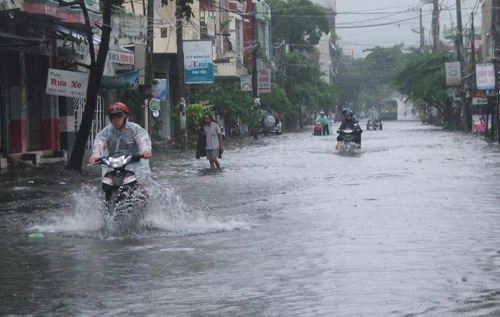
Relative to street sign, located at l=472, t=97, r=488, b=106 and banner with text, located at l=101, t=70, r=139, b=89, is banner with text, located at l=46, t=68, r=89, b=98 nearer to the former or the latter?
banner with text, located at l=101, t=70, r=139, b=89

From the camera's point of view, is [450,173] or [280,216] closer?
[280,216]

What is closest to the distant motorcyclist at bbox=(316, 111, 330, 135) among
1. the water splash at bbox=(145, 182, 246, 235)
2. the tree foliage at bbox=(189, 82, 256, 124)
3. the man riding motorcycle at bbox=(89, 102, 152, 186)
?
the tree foliage at bbox=(189, 82, 256, 124)

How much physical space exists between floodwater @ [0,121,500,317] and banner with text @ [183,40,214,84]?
70.5 ft

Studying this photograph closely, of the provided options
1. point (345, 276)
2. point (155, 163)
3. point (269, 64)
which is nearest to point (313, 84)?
point (269, 64)

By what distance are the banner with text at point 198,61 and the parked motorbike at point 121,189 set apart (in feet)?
96.9

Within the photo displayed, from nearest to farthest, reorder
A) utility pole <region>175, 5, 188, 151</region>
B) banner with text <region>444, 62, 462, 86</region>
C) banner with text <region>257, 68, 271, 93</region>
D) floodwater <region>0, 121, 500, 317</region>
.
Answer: floodwater <region>0, 121, 500, 317</region> → utility pole <region>175, 5, 188, 151</region> → banner with text <region>257, 68, 271, 93</region> → banner with text <region>444, 62, 462, 86</region>

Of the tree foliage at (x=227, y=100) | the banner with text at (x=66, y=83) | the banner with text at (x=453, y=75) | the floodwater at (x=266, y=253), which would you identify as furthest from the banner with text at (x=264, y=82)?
the floodwater at (x=266, y=253)

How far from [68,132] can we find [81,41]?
447cm

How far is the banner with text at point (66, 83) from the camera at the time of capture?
25484 mm

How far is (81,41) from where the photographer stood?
27016 mm

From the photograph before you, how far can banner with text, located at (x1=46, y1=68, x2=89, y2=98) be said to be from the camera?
25.5 m

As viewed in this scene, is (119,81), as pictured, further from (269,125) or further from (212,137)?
(269,125)

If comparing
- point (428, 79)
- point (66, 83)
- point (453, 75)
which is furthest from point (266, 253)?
point (428, 79)

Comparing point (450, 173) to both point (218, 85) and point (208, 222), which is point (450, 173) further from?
point (218, 85)
